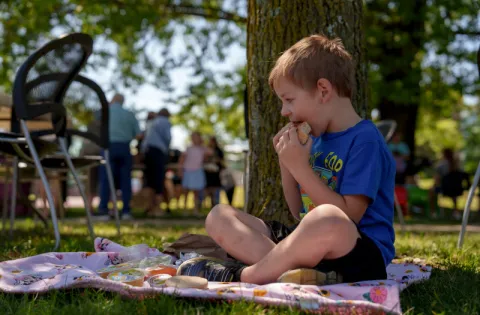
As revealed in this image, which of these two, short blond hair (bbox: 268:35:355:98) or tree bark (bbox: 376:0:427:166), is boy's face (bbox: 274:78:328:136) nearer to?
short blond hair (bbox: 268:35:355:98)

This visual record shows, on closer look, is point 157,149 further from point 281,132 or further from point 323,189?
point 323,189

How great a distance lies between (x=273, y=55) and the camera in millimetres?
3955

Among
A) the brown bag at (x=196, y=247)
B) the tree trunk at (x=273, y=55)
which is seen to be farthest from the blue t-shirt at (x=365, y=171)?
the tree trunk at (x=273, y=55)

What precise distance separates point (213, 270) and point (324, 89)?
0.86 m

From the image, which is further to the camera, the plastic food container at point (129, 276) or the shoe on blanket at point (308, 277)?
the plastic food container at point (129, 276)

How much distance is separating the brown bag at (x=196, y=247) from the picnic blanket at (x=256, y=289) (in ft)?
2.47

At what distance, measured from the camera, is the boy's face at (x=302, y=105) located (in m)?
2.58

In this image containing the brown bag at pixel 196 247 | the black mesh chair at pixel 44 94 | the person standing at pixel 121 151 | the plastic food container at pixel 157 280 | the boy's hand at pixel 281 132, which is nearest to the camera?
the plastic food container at pixel 157 280

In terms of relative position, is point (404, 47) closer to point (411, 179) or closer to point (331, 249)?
point (411, 179)

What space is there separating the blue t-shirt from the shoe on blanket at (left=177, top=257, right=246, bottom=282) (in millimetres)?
439

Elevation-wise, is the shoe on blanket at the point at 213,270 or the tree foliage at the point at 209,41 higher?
the tree foliage at the point at 209,41

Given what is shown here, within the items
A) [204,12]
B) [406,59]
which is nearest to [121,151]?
[204,12]

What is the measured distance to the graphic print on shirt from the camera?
2615 millimetres

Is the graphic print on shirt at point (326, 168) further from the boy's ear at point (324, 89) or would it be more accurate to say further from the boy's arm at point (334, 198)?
the boy's ear at point (324, 89)
